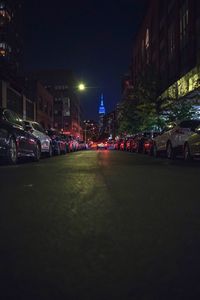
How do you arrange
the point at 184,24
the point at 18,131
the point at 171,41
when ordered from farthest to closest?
1. the point at 171,41
2. the point at 184,24
3. the point at 18,131

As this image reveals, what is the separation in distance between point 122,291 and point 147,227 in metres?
1.95

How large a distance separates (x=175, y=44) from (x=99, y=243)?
4868cm

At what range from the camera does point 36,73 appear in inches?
6329

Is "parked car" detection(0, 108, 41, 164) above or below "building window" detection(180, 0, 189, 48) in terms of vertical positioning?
below

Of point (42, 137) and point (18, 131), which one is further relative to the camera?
point (42, 137)

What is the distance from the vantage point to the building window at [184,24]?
45.5 meters

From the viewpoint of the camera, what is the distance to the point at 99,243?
430cm

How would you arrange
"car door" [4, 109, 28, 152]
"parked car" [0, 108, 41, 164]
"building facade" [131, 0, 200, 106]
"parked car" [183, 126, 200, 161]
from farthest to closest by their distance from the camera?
1. "building facade" [131, 0, 200, 106]
2. "parked car" [183, 126, 200, 161]
3. "car door" [4, 109, 28, 152]
4. "parked car" [0, 108, 41, 164]

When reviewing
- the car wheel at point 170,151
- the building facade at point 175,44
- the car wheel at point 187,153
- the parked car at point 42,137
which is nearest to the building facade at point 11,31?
the building facade at point 175,44

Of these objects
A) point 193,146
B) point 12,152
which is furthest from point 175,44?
point 12,152

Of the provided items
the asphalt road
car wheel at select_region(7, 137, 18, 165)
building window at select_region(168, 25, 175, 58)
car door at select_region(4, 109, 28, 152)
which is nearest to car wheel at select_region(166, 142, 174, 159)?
car door at select_region(4, 109, 28, 152)

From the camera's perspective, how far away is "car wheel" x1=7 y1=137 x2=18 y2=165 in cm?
1395

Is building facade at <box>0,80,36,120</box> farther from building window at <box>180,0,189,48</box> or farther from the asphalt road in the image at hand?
the asphalt road

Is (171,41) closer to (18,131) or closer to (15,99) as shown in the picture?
(15,99)
